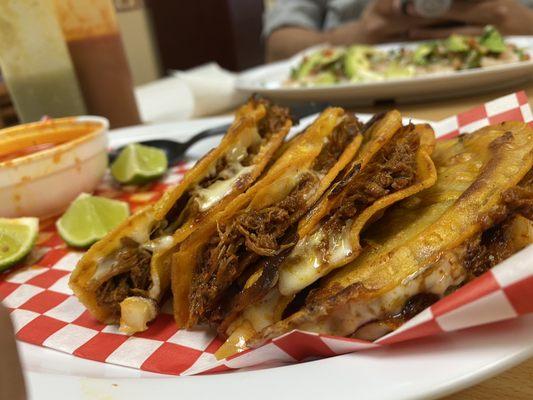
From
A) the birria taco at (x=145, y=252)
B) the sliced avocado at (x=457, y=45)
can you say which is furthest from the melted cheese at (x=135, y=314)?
the sliced avocado at (x=457, y=45)

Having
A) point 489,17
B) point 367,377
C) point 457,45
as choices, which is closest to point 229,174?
point 367,377

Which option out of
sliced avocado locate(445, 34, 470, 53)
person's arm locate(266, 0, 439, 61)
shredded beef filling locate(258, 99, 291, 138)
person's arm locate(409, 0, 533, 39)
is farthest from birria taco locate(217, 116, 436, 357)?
person's arm locate(266, 0, 439, 61)

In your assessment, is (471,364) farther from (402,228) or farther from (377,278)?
(402,228)

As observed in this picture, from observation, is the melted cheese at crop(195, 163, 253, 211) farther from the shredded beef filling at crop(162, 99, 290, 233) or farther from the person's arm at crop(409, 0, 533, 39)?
the person's arm at crop(409, 0, 533, 39)

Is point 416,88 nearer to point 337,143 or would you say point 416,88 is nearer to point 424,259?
point 337,143

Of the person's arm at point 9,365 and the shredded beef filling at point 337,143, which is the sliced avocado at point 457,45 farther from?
the person's arm at point 9,365

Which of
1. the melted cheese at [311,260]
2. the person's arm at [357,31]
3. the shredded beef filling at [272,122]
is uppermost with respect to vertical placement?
the shredded beef filling at [272,122]
